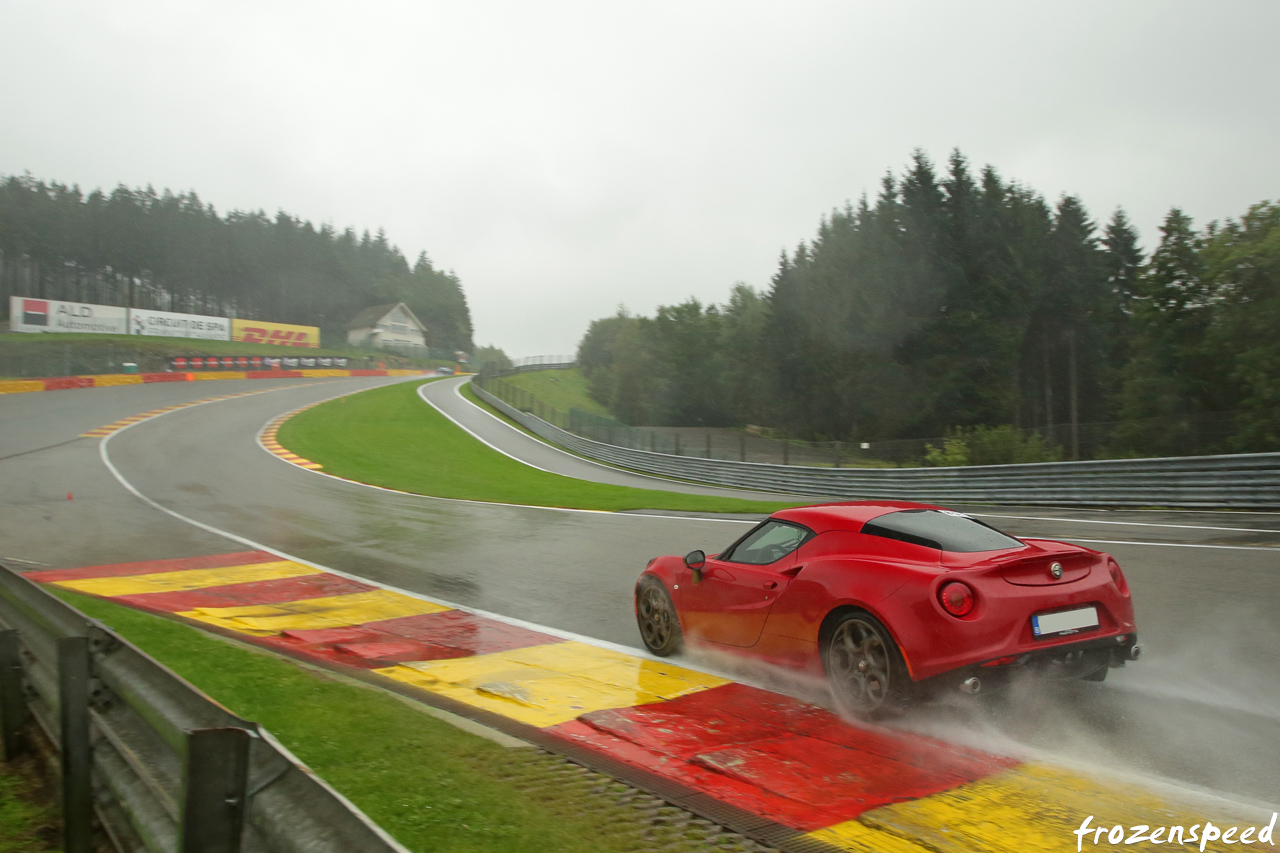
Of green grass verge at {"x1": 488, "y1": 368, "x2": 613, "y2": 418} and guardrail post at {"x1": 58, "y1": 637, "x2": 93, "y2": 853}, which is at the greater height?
green grass verge at {"x1": 488, "y1": 368, "x2": 613, "y2": 418}

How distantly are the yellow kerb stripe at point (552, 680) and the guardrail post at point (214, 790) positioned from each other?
3059 mm

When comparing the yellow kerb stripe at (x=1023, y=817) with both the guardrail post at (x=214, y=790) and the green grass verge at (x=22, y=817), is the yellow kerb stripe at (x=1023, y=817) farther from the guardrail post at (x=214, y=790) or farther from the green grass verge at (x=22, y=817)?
the green grass verge at (x=22, y=817)

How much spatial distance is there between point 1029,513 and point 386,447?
2439cm

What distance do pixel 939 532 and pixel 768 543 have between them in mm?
1178

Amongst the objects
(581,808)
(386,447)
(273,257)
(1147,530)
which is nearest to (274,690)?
(581,808)

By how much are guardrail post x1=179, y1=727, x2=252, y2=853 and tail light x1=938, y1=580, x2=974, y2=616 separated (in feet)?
11.4

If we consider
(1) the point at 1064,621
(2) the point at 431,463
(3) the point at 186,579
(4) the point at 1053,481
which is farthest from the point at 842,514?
(2) the point at 431,463

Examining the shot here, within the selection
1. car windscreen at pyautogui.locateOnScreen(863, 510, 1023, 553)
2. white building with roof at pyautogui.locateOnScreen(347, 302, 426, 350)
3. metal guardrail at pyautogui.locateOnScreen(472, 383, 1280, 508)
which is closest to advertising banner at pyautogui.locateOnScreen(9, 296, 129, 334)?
white building with roof at pyautogui.locateOnScreen(347, 302, 426, 350)

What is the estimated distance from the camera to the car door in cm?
550

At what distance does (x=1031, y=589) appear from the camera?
4555mm

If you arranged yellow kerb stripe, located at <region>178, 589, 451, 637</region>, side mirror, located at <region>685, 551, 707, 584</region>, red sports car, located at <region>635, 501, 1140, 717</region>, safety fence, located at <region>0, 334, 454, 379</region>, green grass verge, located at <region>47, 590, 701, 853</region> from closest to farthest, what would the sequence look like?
green grass verge, located at <region>47, 590, 701, 853</region>, red sports car, located at <region>635, 501, 1140, 717</region>, side mirror, located at <region>685, 551, 707, 584</region>, yellow kerb stripe, located at <region>178, 589, 451, 637</region>, safety fence, located at <region>0, 334, 454, 379</region>

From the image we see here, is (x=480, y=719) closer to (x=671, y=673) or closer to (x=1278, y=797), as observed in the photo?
(x=671, y=673)

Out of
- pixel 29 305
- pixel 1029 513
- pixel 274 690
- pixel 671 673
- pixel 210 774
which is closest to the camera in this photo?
pixel 210 774

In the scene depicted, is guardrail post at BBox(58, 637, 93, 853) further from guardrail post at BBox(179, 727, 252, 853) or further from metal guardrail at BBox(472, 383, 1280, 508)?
metal guardrail at BBox(472, 383, 1280, 508)
